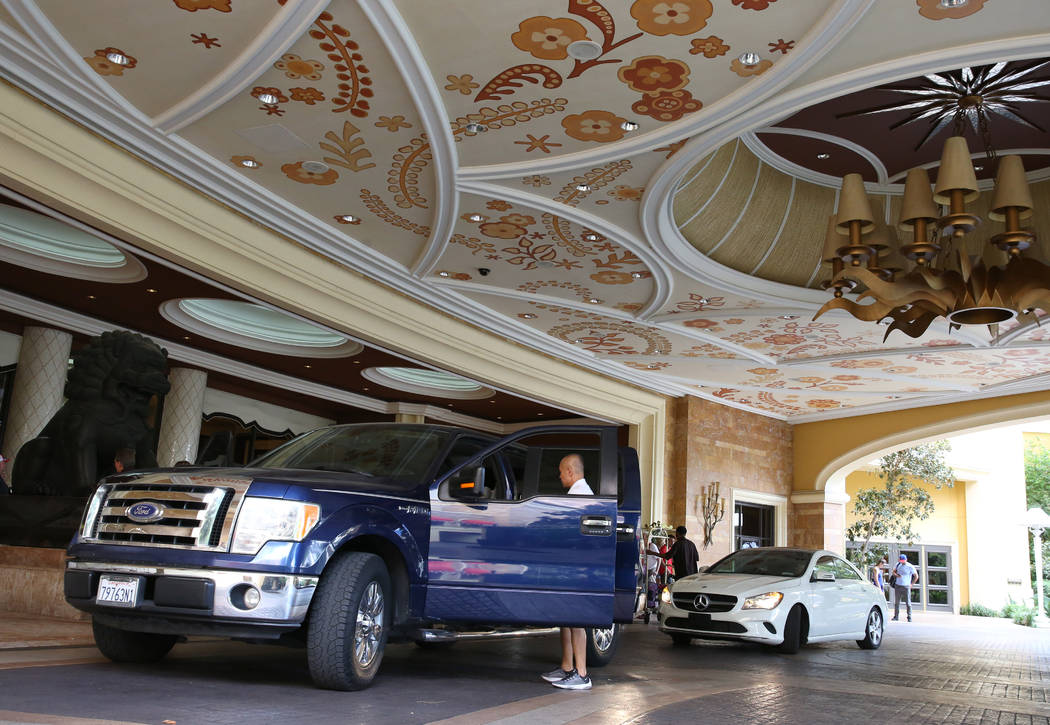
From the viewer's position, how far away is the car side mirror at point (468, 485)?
5457 millimetres

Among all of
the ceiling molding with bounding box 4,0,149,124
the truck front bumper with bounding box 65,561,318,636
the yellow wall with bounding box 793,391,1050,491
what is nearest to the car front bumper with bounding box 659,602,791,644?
the truck front bumper with bounding box 65,561,318,636

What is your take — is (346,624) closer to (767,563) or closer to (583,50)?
(583,50)

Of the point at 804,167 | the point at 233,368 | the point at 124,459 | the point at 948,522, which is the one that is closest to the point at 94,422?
the point at 124,459

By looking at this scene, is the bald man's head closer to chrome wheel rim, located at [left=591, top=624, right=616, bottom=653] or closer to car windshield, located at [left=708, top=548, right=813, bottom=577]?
chrome wheel rim, located at [left=591, top=624, right=616, bottom=653]

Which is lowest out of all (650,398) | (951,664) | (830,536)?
(951,664)

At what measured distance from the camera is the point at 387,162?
349 inches

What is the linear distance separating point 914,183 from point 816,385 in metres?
9.80

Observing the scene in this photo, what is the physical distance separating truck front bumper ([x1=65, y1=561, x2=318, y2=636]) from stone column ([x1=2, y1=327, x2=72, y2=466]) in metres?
10.8

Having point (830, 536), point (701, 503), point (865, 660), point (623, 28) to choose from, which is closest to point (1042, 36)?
Result: point (623, 28)

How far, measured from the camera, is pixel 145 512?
4.79m

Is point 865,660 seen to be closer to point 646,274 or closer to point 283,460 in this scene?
point 646,274

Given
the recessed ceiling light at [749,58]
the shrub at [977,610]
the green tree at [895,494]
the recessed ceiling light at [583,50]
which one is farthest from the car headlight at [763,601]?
the shrub at [977,610]

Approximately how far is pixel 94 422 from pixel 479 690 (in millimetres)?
4842

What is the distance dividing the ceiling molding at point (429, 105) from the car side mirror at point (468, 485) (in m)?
3.34
